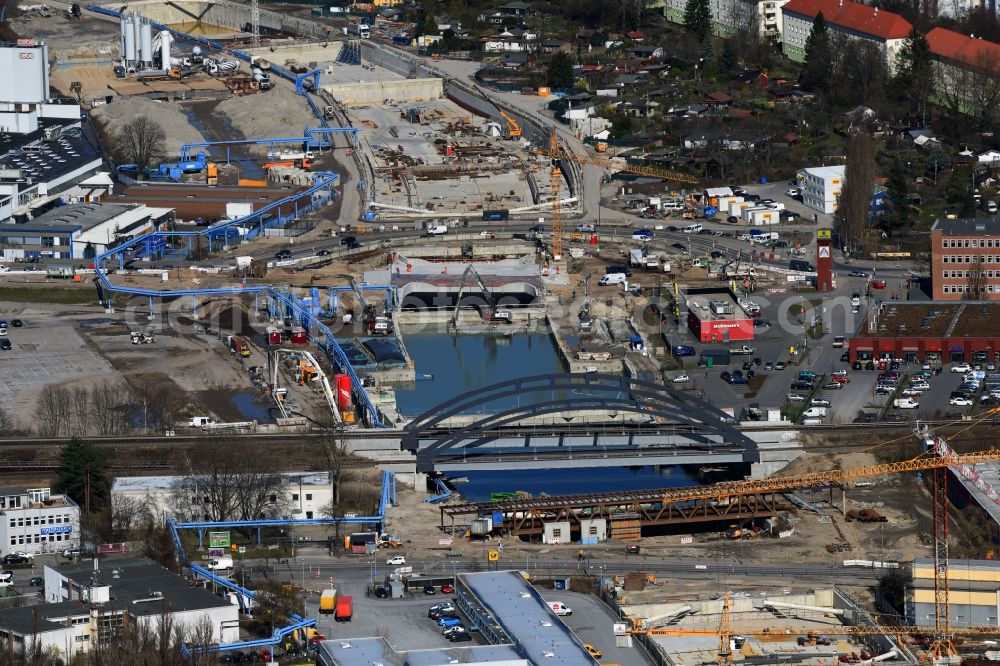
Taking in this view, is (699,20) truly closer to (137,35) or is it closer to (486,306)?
(137,35)

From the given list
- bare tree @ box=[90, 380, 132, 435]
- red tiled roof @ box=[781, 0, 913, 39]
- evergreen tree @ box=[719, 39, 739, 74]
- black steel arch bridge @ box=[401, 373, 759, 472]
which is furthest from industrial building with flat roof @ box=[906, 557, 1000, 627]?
evergreen tree @ box=[719, 39, 739, 74]

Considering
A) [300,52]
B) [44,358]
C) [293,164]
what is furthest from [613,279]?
[300,52]

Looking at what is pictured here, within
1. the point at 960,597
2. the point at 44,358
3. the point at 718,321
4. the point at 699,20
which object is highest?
the point at 960,597

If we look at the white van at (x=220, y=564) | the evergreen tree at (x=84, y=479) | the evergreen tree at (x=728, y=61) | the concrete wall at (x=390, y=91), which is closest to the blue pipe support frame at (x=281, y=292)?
the evergreen tree at (x=84, y=479)

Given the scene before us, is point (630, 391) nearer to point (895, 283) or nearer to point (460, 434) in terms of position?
Answer: point (460, 434)

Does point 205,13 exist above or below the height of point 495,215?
below

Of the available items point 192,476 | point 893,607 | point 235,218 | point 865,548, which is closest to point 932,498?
A: point 865,548
